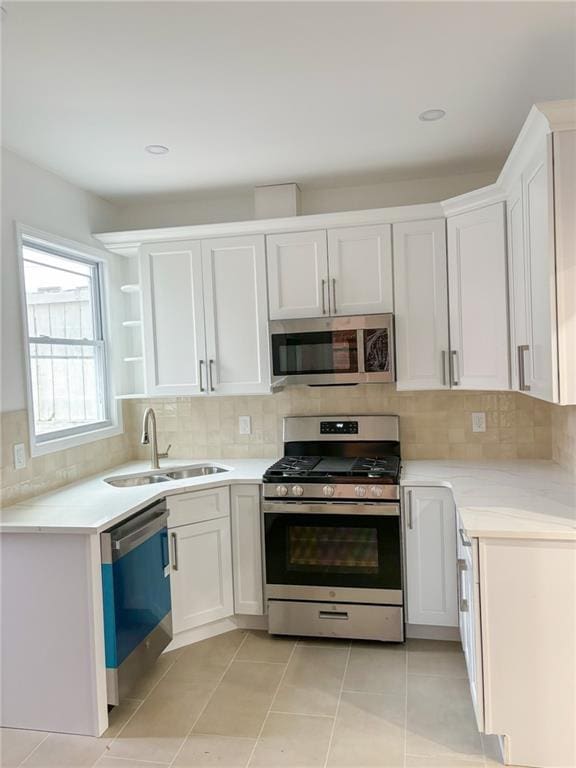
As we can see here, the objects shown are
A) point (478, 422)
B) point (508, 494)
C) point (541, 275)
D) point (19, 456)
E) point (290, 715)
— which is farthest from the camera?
point (478, 422)

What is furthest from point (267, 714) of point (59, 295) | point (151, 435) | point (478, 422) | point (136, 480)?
point (59, 295)

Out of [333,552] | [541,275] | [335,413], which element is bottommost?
[333,552]

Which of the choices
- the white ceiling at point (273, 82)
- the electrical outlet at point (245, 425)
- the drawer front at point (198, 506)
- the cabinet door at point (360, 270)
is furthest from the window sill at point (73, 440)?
the cabinet door at point (360, 270)

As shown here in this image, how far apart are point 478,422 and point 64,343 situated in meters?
2.46

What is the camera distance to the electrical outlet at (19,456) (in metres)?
2.66

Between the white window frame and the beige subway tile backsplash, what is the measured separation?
64 millimetres

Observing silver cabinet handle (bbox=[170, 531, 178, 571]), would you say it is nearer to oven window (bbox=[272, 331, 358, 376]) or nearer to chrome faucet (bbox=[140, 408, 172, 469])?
chrome faucet (bbox=[140, 408, 172, 469])

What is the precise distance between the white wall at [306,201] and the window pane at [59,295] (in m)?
0.52

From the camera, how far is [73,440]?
10.3ft

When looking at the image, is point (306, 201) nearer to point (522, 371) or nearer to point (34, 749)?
point (522, 371)

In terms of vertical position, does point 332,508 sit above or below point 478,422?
below

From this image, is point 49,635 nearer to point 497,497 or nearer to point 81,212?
point 497,497

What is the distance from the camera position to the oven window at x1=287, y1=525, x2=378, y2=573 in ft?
9.58

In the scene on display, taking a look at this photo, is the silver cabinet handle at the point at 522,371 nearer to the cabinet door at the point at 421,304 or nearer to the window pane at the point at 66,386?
the cabinet door at the point at 421,304
